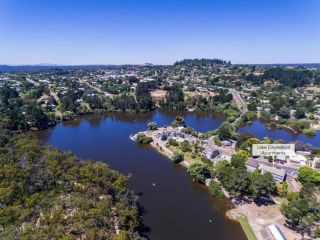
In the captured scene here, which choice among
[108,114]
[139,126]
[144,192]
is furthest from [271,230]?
[108,114]

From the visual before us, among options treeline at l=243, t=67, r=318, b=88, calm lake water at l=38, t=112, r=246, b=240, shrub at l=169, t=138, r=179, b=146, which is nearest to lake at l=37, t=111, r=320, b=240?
calm lake water at l=38, t=112, r=246, b=240

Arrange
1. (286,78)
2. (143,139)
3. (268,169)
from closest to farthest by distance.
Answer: (268,169)
(143,139)
(286,78)

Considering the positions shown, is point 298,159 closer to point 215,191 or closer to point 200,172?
point 200,172

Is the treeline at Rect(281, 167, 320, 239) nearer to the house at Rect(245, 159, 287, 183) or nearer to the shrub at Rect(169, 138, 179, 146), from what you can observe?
the house at Rect(245, 159, 287, 183)

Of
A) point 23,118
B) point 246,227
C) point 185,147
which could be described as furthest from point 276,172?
point 23,118

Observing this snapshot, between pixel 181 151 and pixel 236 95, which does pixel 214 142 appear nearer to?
pixel 181 151

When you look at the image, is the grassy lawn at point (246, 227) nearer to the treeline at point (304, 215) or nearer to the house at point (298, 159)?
the treeline at point (304, 215)

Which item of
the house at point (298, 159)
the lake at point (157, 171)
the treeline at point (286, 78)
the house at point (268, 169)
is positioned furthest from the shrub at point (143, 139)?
the treeline at point (286, 78)
